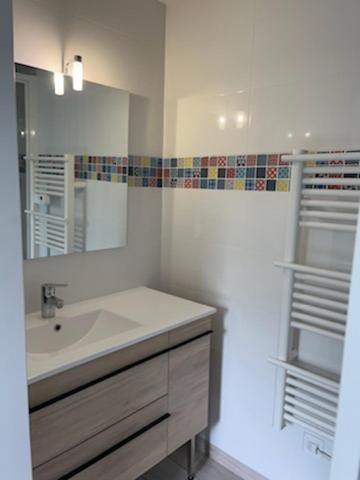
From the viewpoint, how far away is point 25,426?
637 millimetres

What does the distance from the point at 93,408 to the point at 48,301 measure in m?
0.50

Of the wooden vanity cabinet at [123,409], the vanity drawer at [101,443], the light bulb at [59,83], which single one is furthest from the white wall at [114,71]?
the vanity drawer at [101,443]

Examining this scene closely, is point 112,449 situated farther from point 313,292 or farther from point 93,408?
point 313,292

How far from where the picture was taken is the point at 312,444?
165 cm

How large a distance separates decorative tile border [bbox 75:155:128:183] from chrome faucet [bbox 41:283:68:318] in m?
0.52

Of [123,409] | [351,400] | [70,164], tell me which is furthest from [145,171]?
[351,400]

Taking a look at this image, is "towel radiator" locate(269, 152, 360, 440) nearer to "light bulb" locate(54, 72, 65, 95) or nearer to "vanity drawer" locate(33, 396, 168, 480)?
"vanity drawer" locate(33, 396, 168, 480)

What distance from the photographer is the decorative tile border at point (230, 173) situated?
167cm

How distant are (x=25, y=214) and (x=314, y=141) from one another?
1228mm

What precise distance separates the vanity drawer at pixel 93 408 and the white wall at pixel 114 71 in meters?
0.54

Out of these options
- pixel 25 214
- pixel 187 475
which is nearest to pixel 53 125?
pixel 25 214

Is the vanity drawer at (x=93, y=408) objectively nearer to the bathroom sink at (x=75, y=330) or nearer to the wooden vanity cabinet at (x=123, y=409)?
the wooden vanity cabinet at (x=123, y=409)

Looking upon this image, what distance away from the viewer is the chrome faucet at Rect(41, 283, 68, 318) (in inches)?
62.7

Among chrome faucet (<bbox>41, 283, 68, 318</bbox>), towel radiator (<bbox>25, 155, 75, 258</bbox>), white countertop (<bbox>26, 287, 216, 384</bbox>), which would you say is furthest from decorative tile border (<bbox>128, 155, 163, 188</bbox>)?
chrome faucet (<bbox>41, 283, 68, 318</bbox>)
